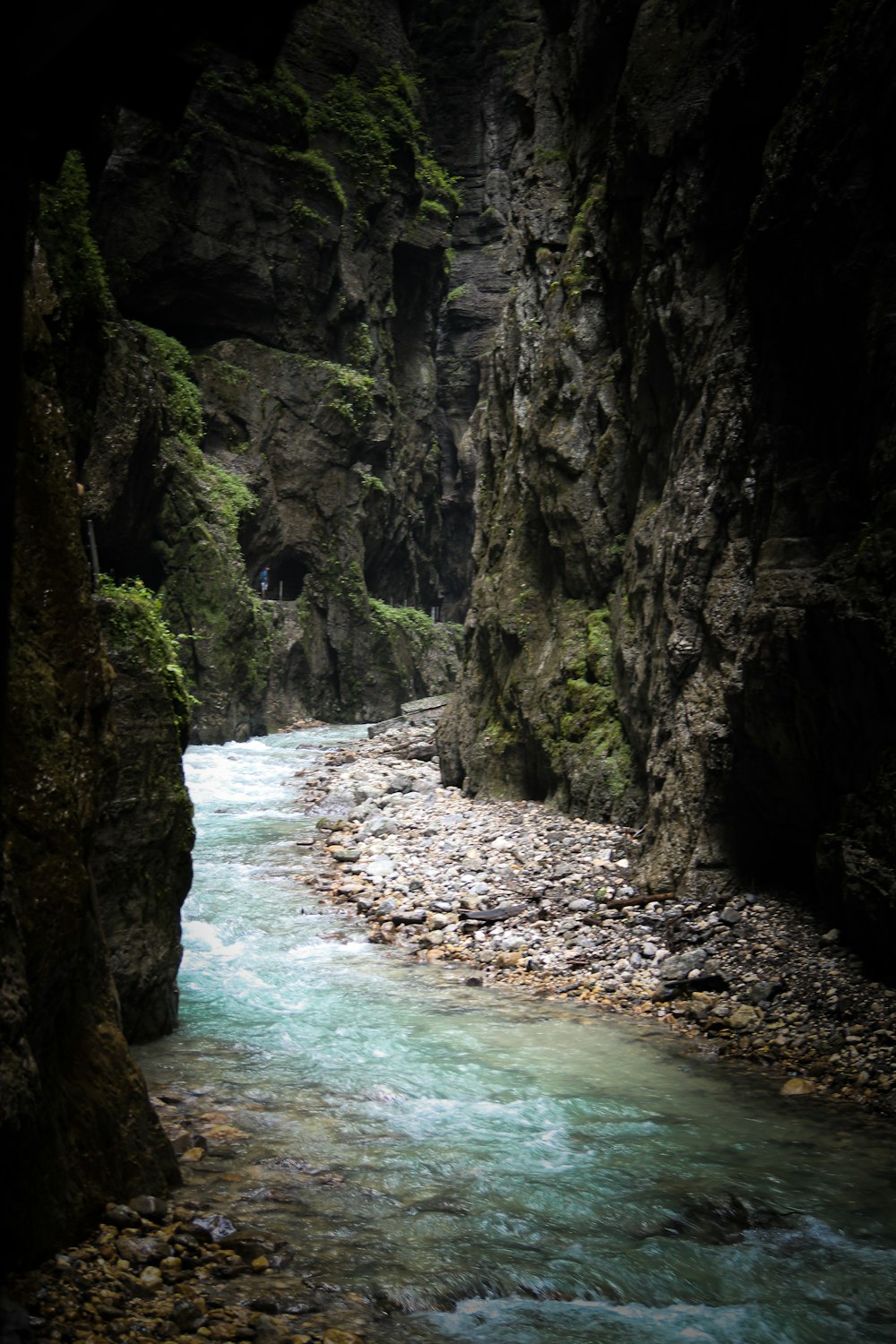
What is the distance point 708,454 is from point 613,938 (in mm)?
5253

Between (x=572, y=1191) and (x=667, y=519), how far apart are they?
816 cm

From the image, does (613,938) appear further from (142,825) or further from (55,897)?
(55,897)

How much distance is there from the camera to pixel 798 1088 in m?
6.94

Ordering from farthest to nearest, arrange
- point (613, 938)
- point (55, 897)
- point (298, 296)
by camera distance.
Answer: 1. point (298, 296)
2. point (613, 938)
3. point (55, 897)

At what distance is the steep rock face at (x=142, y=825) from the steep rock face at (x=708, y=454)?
526cm

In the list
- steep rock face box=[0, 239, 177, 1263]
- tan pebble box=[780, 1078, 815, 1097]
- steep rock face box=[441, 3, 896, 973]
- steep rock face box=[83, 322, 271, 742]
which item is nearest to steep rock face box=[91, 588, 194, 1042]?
steep rock face box=[0, 239, 177, 1263]

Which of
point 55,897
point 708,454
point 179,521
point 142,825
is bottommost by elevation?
point 142,825

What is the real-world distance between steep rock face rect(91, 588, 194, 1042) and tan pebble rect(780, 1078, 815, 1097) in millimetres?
4627

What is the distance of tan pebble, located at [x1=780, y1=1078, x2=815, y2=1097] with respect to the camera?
22.6ft

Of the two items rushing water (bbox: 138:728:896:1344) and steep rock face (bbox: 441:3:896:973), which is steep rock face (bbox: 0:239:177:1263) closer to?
rushing water (bbox: 138:728:896:1344)

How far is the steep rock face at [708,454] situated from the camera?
25.7 feet

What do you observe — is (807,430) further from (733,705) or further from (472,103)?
(472,103)

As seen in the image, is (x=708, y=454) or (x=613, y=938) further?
(x=708, y=454)

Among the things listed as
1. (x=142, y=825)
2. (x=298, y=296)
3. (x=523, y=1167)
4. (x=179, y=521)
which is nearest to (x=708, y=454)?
(x=142, y=825)
